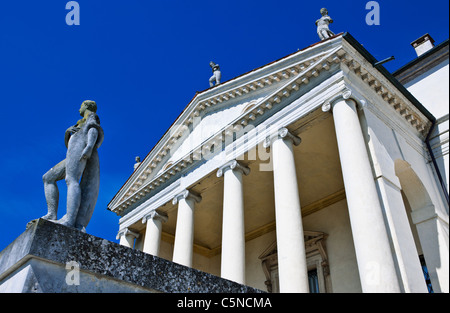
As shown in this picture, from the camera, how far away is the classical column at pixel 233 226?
11.5 metres

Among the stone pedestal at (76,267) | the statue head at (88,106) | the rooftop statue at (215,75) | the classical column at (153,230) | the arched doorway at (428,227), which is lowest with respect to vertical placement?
the stone pedestal at (76,267)

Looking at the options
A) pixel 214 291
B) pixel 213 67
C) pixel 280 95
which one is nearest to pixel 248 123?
pixel 280 95

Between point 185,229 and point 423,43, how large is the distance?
586 inches

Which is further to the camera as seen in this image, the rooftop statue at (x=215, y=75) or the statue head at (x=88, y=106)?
the rooftop statue at (x=215, y=75)

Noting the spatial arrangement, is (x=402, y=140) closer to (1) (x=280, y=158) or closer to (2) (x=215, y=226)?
A: (1) (x=280, y=158)

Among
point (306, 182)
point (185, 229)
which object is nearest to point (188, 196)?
point (185, 229)

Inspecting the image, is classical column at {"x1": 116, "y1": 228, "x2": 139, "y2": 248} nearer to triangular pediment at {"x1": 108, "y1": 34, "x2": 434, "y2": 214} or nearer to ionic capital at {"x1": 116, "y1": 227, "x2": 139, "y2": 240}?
ionic capital at {"x1": 116, "y1": 227, "x2": 139, "y2": 240}

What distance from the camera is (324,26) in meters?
13.6

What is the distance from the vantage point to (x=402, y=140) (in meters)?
12.1

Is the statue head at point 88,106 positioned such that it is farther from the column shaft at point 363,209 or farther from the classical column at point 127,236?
the classical column at point 127,236

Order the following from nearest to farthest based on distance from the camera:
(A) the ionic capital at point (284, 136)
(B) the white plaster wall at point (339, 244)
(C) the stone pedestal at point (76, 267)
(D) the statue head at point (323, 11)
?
(C) the stone pedestal at point (76, 267) < (A) the ionic capital at point (284, 136) < (D) the statue head at point (323, 11) < (B) the white plaster wall at point (339, 244)

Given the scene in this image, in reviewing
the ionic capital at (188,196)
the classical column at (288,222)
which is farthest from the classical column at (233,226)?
the ionic capital at (188,196)

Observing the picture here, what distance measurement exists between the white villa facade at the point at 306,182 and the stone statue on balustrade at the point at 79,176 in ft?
19.7

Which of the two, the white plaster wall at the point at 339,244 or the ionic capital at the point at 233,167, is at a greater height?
the ionic capital at the point at 233,167
